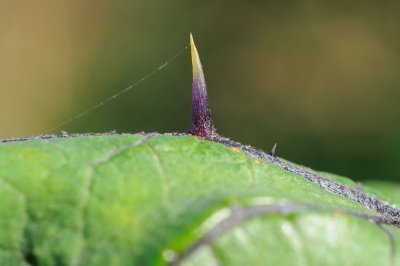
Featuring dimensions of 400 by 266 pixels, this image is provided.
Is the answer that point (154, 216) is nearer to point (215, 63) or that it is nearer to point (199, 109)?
point (199, 109)

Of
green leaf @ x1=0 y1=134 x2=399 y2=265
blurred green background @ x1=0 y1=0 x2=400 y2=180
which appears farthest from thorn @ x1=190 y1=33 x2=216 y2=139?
blurred green background @ x1=0 y1=0 x2=400 y2=180

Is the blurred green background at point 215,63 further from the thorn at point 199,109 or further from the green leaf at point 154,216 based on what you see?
the green leaf at point 154,216

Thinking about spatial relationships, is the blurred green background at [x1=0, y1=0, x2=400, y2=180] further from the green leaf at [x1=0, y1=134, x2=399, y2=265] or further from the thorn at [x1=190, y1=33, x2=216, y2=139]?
the green leaf at [x1=0, y1=134, x2=399, y2=265]

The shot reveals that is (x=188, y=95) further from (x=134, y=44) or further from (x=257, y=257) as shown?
(x=257, y=257)

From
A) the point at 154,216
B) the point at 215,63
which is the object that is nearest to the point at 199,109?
the point at 154,216

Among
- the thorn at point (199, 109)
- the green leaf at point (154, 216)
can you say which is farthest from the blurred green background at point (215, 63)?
the green leaf at point (154, 216)
